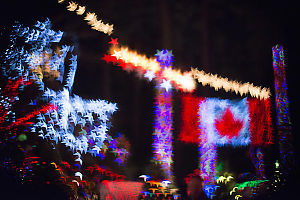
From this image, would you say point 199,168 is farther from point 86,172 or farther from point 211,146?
point 86,172

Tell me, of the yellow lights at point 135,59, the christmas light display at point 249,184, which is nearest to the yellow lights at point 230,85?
the yellow lights at point 135,59

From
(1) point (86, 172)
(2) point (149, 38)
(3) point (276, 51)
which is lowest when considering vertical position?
(1) point (86, 172)

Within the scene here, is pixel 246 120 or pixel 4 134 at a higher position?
pixel 246 120

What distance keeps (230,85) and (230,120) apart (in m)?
0.61

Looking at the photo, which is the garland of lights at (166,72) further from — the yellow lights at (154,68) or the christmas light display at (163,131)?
the christmas light display at (163,131)

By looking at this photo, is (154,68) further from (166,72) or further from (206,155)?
(206,155)

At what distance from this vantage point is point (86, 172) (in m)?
2.03

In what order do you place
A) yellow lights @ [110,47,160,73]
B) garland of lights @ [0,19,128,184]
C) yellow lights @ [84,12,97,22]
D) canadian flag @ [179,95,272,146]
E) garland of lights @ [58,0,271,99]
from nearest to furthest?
→ 1. garland of lights @ [0,19,128,184]
2. yellow lights @ [84,12,97,22]
3. garland of lights @ [58,0,271,99]
4. yellow lights @ [110,47,160,73]
5. canadian flag @ [179,95,272,146]

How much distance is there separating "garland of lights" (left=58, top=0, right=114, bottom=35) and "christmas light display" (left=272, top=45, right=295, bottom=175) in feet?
8.61

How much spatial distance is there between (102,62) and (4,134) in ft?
3.87

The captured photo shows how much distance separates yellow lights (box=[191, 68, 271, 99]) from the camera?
10.8 ft

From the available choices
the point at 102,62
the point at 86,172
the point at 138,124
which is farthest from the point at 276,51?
the point at 86,172

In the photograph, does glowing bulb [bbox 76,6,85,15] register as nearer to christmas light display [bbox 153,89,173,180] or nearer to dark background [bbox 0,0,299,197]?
dark background [bbox 0,0,299,197]

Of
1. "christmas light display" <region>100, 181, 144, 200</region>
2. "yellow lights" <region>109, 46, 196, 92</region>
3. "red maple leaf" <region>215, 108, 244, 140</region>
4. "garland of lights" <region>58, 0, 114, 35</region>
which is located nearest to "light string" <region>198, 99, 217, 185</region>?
"red maple leaf" <region>215, 108, 244, 140</region>
